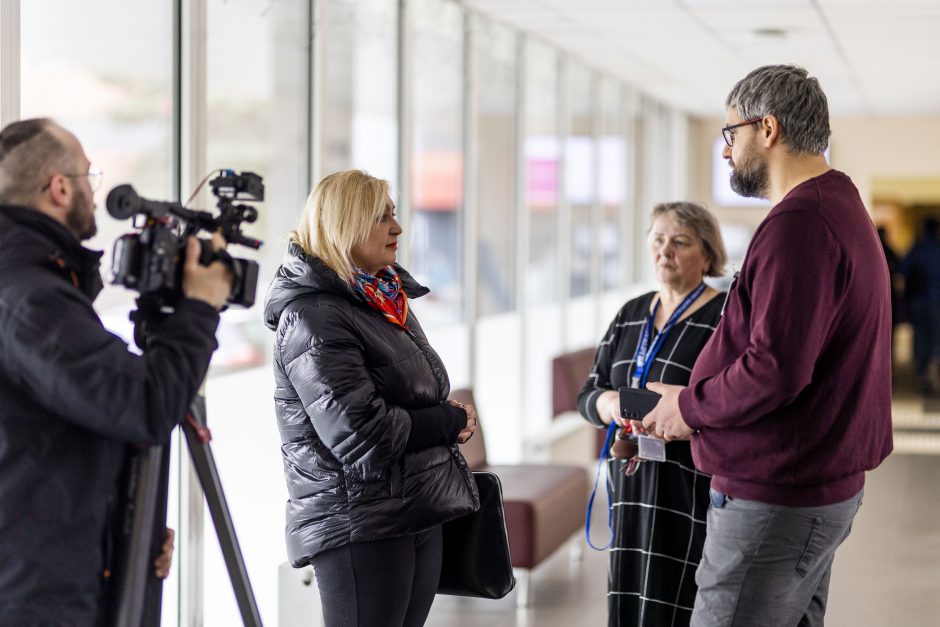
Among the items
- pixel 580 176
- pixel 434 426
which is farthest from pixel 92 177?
pixel 580 176

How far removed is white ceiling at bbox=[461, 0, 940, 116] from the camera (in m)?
6.00

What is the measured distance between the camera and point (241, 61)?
4.00 m

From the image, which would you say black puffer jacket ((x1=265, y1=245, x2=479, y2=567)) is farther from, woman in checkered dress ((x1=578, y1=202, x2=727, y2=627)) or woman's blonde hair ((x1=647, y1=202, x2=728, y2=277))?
woman's blonde hair ((x1=647, y1=202, x2=728, y2=277))

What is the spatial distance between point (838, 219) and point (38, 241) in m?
1.42

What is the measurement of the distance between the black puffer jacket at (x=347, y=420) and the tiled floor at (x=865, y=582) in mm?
2163

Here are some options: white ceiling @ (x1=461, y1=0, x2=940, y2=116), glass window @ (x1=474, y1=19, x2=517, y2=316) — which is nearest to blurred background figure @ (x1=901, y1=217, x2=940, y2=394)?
white ceiling @ (x1=461, y1=0, x2=940, y2=116)

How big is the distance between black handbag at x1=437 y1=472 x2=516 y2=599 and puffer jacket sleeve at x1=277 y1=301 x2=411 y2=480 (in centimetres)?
37

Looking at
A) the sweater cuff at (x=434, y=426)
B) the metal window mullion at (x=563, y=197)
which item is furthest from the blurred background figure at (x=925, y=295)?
the sweater cuff at (x=434, y=426)

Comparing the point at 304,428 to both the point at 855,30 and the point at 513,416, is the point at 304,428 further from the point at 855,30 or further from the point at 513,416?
the point at 855,30

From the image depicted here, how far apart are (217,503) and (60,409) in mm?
346

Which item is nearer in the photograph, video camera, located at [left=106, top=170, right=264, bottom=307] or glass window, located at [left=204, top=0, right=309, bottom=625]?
video camera, located at [left=106, top=170, right=264, bottom=307]

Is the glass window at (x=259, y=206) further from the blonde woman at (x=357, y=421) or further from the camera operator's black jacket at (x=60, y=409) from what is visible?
the camera operator's black jacket at (x=60, y=409)

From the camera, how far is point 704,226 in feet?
10.8

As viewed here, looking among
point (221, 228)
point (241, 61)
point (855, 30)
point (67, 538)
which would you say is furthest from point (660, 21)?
point (67, 538)
